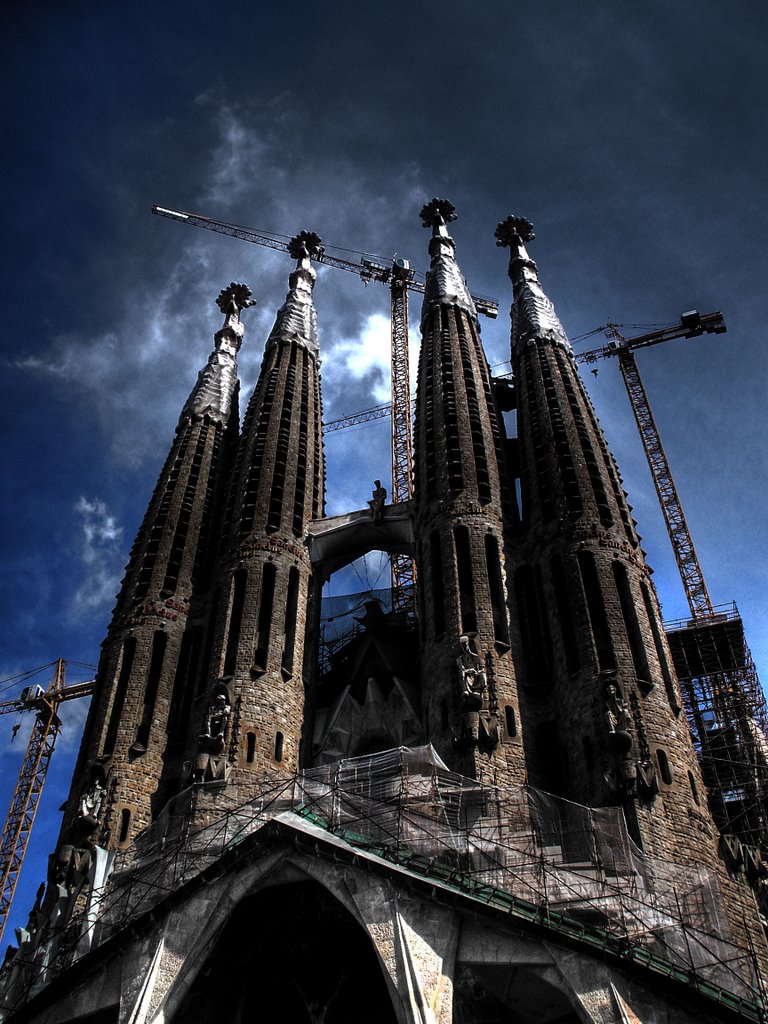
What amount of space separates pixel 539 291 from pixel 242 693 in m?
26.0

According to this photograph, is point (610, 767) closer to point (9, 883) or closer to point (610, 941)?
point (610, 941)

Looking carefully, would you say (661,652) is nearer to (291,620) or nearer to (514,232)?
(291,620)

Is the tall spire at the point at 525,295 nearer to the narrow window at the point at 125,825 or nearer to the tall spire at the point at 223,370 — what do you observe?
the tall spire at the point at 223,370

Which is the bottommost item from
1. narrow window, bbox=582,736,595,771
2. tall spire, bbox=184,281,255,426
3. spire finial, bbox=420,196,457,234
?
narrow window, bbox=582,736,595,771

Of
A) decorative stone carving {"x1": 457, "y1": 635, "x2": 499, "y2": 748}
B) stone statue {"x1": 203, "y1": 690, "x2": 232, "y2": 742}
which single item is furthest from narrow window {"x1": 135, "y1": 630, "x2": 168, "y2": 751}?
decorative stone carving {"x1": 457, "y1": 635, "x2": 499, "y2": 748}

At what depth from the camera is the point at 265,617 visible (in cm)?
3528

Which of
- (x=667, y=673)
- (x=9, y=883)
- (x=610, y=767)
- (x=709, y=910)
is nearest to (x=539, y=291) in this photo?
(x=667, y=673)

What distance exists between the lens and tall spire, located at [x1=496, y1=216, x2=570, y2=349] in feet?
148

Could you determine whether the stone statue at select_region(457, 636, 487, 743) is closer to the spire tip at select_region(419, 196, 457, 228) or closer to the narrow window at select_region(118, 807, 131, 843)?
the narrow window at select_region(118, 807, 131, 843)

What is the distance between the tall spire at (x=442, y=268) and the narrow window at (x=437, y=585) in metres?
16.5

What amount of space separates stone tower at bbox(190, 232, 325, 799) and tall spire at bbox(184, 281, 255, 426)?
2127 millimetres

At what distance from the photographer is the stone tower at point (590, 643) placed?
26.2 metres

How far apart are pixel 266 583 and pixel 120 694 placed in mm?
6384

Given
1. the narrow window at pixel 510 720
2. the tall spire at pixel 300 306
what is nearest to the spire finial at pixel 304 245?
the tall spire at pixel 300 306
